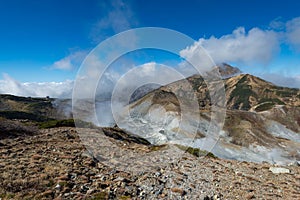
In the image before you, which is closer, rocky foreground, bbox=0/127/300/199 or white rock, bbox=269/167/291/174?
rocky foreground, bbox=0/127/300/199

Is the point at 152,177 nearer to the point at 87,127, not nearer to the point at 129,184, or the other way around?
the point at 129,184

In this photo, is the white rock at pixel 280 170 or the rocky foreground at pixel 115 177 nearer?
the rocky foreground at pixel 115 177

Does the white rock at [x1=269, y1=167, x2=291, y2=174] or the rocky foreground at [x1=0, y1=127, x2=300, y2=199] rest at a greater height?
the white rock at [x1=269, y1=167, x2=291, y2=174]

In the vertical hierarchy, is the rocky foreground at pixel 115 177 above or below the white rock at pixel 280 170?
below

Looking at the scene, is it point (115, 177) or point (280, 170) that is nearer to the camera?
point (115, 177)

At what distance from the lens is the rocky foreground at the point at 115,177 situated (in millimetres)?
13234

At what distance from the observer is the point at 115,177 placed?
1609 centimetres

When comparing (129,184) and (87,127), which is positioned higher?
(87,127)

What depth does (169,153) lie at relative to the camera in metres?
26.3

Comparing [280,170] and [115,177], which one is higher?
[280,170]

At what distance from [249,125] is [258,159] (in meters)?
47.4

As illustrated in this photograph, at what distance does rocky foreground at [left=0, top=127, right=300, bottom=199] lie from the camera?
1323 cm

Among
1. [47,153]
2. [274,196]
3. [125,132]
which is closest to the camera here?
[274,196]

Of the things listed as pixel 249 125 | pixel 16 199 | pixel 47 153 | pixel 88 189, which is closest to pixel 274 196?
pixel 88 189
